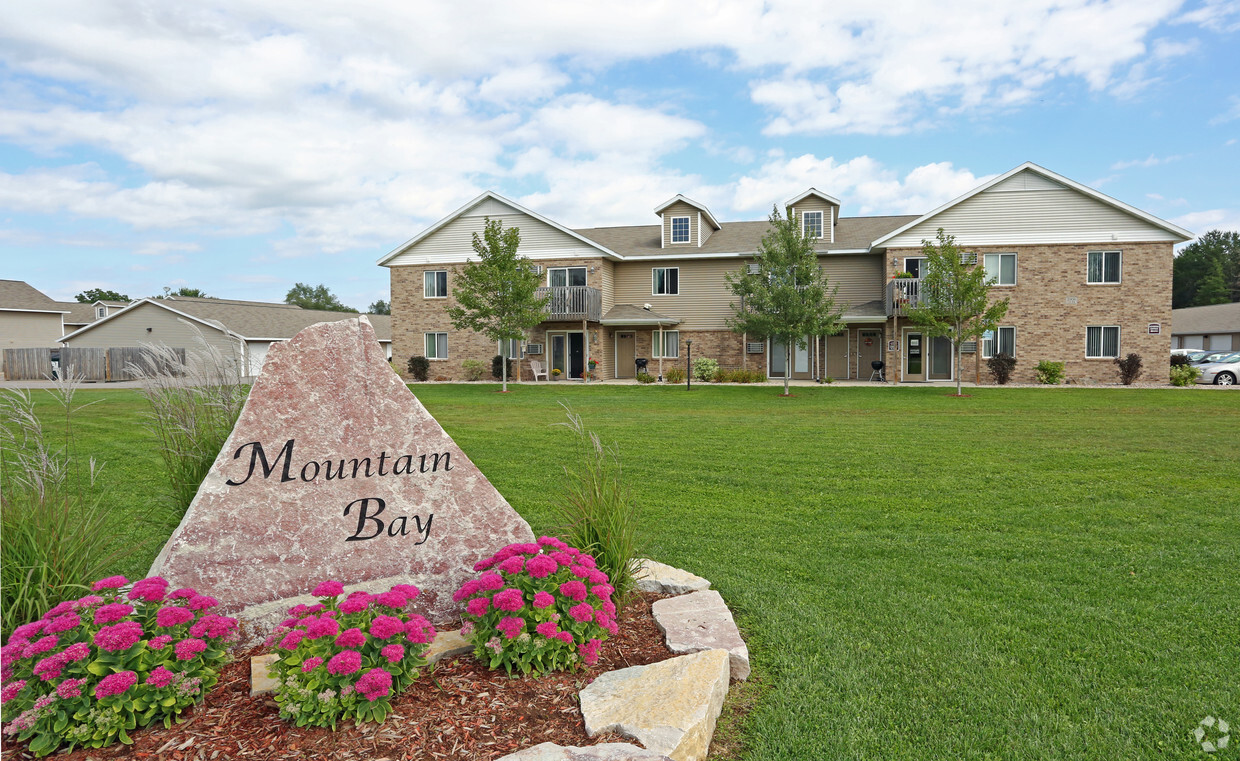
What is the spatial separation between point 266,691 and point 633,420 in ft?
41.7

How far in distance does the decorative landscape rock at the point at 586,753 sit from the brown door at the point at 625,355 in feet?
103

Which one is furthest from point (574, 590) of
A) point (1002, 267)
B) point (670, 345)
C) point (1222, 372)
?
point (1222, 372)

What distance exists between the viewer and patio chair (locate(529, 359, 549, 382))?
32156mm

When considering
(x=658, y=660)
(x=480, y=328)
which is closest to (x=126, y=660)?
(x=658, y=660)

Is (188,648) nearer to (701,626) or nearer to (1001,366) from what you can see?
(701,626)

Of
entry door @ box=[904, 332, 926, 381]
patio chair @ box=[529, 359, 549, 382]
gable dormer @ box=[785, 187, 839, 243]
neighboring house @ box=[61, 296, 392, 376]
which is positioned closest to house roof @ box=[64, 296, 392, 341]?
neighboring house @ box=[61, 296, 392, 376]

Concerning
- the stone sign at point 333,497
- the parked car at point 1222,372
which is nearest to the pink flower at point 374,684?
the stone sign at point 333,497

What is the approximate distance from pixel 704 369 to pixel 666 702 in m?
28.2

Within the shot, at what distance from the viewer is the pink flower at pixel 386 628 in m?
2.96

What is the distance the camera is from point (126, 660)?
2.83 m

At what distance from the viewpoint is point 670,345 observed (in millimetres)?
33531

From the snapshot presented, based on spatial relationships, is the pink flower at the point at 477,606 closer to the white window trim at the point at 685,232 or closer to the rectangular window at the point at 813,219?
the rectangular window at the point at 813,219

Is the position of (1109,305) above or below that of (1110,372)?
above

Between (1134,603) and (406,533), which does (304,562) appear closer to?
(406,533)
